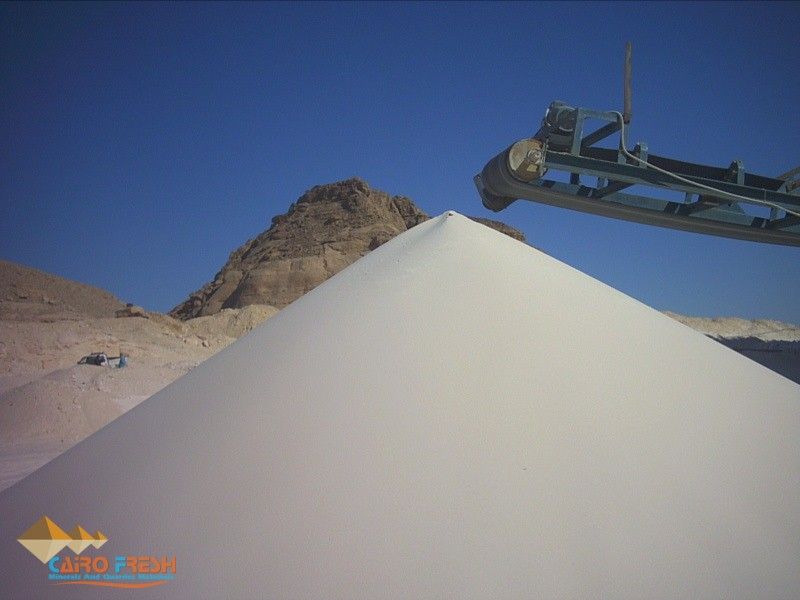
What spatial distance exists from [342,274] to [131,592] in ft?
4.84

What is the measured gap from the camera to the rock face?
26422 millimetres

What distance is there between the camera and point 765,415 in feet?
5.95

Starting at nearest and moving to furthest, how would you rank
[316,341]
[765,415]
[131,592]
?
[131,592]
[765,415]
[316,341]

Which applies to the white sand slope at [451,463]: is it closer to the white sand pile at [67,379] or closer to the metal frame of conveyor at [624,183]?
the metal frame of conveyor at [624,183]

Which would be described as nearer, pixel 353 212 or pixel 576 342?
pixel 576 342

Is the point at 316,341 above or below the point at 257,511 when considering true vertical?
above

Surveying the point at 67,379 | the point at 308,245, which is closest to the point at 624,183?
the point at 67,379

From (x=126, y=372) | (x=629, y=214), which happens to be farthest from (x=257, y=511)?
(x=126, y=372)

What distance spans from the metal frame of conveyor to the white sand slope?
2216mm

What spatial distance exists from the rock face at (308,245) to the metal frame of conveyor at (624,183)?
2141 centimetres

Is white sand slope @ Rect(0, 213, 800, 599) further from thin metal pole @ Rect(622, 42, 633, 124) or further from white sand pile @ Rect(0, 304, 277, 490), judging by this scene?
white sand pile @ Rect(0, 304, 277, 490)

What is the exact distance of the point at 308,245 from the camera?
1179 inches

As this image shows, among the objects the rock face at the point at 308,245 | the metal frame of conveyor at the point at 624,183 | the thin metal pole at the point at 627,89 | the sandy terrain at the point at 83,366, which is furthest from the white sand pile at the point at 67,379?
the rock face at the point at 308,245

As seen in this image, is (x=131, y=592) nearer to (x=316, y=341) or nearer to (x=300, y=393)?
(x=300, y=393)
